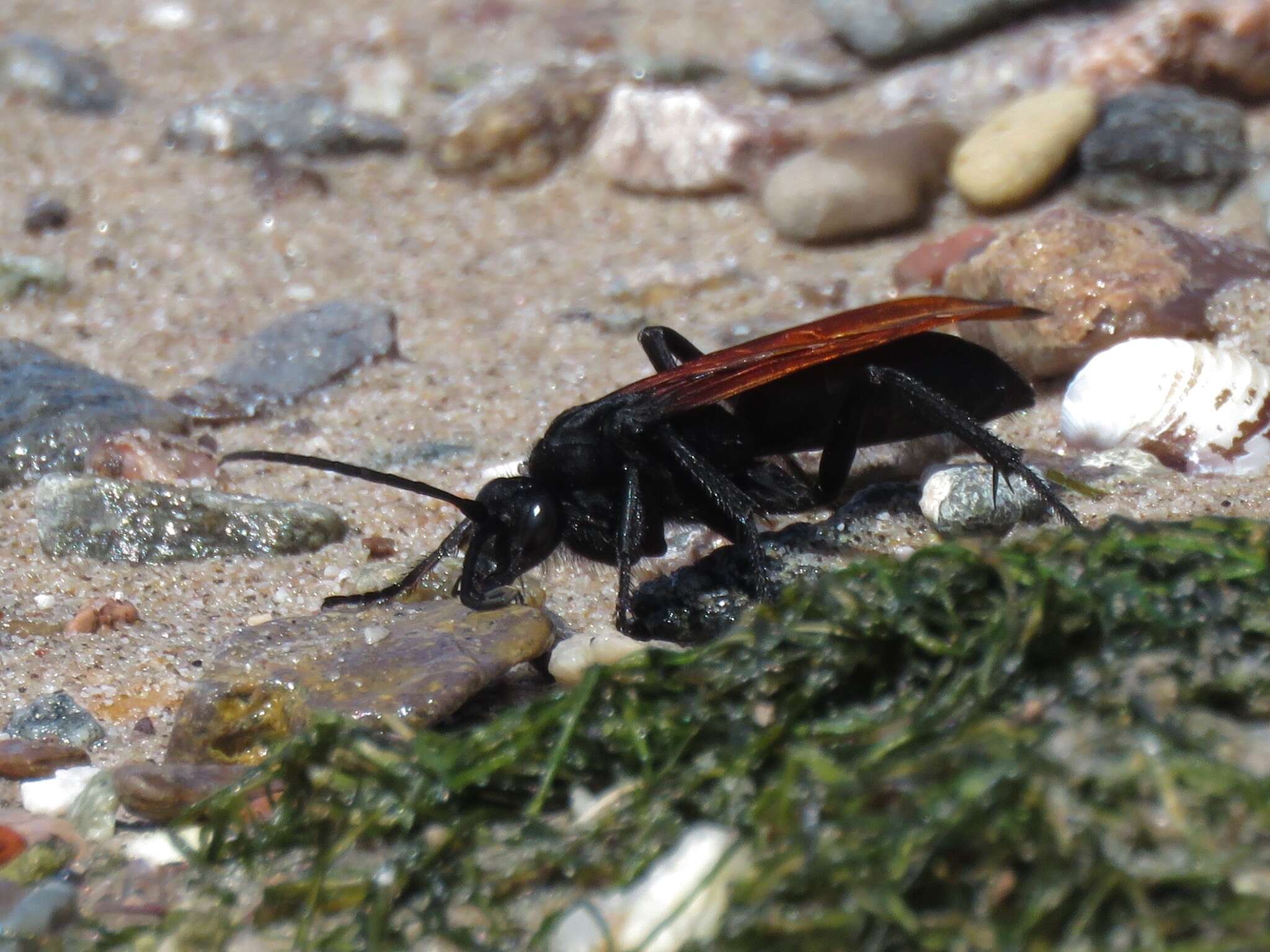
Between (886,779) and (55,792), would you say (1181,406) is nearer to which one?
(886,779)

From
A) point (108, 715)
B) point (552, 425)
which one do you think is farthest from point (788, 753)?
point (108, 715)

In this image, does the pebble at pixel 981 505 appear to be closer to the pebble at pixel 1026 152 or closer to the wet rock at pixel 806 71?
the pebble at pixel 1026 152

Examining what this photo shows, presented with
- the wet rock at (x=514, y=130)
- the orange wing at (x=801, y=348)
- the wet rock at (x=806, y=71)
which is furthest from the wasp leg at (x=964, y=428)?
the wet rock at (x=806, y=71)

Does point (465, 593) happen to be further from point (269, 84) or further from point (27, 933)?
point (269, 84)

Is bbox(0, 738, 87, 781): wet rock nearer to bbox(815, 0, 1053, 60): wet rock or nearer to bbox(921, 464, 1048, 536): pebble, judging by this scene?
bbox(921, 464, 1048, 536): pebble

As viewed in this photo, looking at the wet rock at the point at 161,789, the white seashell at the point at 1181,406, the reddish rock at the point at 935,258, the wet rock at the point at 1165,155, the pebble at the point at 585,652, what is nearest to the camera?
the wet rock at the point at 161,789

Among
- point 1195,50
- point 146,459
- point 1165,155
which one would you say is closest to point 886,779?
point 146,459

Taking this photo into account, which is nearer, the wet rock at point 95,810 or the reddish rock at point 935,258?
the wet rock at point 95,810
